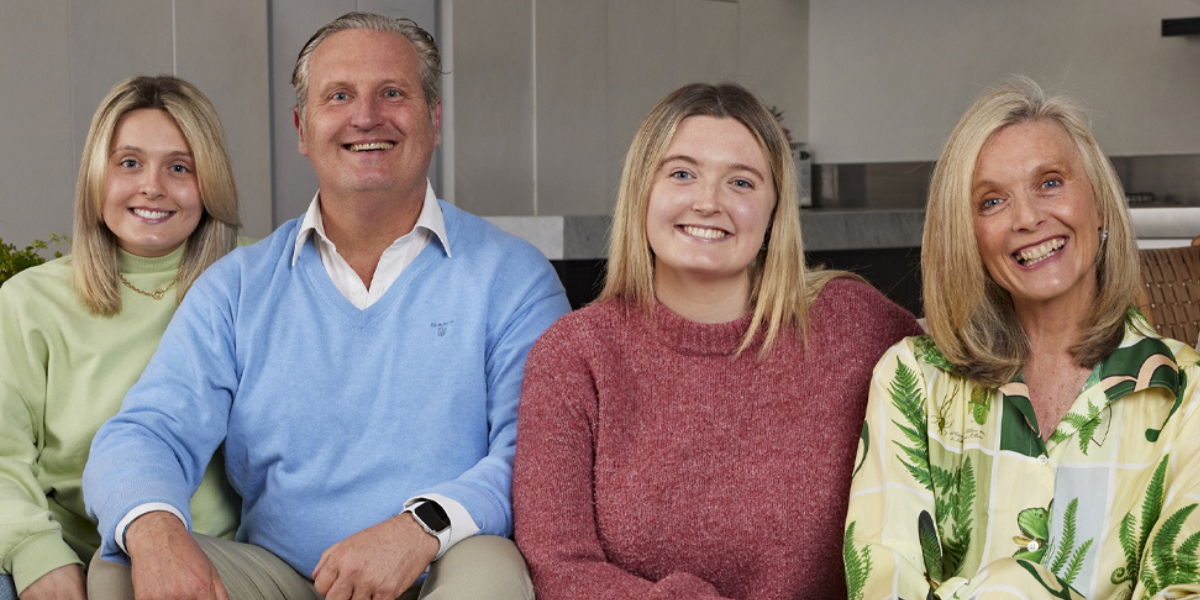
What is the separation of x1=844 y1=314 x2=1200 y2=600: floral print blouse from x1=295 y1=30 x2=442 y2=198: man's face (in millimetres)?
934

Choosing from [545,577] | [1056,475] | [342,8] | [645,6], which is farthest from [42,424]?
[645,6]

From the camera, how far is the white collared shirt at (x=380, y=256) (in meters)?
2.00

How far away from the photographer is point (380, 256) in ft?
6.64

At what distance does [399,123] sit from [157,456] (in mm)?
677

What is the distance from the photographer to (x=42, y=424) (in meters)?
2.02

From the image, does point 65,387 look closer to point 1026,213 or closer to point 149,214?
point 149,214

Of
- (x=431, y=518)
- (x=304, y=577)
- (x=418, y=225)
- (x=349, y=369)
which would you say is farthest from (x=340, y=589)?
(x=418, y=225)

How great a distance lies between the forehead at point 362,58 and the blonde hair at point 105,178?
239 millimetres

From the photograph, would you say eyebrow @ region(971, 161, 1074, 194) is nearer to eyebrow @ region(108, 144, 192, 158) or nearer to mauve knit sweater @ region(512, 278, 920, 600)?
mauve knit sweater @ region(512, 278, 920, 600)

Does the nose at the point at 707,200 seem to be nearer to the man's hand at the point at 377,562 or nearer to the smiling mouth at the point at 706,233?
the smiling mouth at the point at 706,233

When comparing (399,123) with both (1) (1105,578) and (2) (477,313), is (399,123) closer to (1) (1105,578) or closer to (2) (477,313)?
(2) (477,313)

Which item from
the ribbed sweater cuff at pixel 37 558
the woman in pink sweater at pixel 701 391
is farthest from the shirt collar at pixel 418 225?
the ribbed sweater cuff at pixel 37 558

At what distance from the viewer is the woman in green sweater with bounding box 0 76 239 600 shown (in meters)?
2.00

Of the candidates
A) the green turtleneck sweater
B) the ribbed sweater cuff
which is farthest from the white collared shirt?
the ribbed sweater cuff
